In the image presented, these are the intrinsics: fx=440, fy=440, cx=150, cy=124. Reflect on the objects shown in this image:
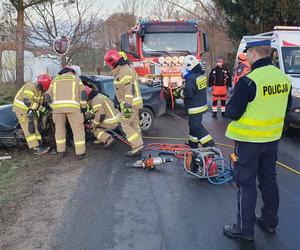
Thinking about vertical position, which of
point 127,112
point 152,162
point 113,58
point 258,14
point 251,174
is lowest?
point 152,162

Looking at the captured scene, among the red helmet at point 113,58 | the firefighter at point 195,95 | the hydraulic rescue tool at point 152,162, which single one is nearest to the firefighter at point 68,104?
the red helmet at point 113,58

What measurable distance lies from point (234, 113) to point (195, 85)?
10.8 feet

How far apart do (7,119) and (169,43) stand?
21.8ft

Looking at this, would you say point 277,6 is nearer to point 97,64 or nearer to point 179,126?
point 179,126

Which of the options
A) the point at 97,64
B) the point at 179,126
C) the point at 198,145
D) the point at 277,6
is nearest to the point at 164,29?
the point at 179,126

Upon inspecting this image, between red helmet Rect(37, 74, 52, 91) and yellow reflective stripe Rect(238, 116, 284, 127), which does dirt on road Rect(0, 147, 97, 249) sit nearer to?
red helmet Rect(37, 74, 52, 91)

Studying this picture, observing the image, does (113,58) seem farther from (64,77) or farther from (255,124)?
(255,124)

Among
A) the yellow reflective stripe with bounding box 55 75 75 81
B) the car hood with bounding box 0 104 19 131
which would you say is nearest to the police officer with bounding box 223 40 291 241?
the yellow reflective stripe with bounding box 55 75 75 81

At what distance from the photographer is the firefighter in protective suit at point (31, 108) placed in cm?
805

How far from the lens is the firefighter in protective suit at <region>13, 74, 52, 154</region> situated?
805cm

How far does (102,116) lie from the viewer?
8352mm

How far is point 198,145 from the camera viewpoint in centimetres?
798

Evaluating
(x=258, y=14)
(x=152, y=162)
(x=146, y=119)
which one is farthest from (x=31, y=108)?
(x=258, y=14)

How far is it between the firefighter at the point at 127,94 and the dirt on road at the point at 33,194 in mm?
903
